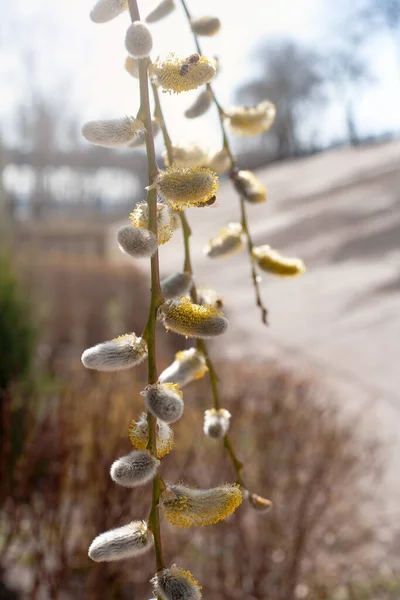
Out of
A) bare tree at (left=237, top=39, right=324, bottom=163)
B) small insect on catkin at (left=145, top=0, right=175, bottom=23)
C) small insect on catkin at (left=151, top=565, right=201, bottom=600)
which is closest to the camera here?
small insect on catkin at (left=151, top=565, right=201, bottom=600)

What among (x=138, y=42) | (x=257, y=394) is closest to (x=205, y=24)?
(x=138, y=42)

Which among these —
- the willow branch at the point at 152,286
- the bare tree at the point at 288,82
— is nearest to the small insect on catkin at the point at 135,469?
the willow branch at the point at 152,286

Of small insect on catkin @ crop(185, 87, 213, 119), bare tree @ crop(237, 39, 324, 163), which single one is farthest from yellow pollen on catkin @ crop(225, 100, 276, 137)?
bare tree @ crop(237, 39, 324, 163)

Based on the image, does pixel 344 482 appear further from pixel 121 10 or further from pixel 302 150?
pixel 302 150

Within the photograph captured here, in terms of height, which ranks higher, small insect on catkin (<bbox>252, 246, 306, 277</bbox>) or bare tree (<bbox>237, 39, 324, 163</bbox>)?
small insect on catkin (<bbox>252, 246, 306, 277</bbox>)

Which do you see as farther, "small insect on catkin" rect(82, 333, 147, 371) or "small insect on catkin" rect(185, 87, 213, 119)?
"small insect on catkin" rect(185, 87, 213, 119)

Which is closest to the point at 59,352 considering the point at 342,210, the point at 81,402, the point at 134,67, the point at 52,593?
the point at 81,402

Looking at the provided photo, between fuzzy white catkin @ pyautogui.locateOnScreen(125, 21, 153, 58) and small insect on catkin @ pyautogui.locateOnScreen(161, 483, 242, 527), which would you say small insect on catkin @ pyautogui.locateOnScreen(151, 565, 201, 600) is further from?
fuzzy white catkin @ pyautogui.locateOnScreen(125, 21, 153, 58)
